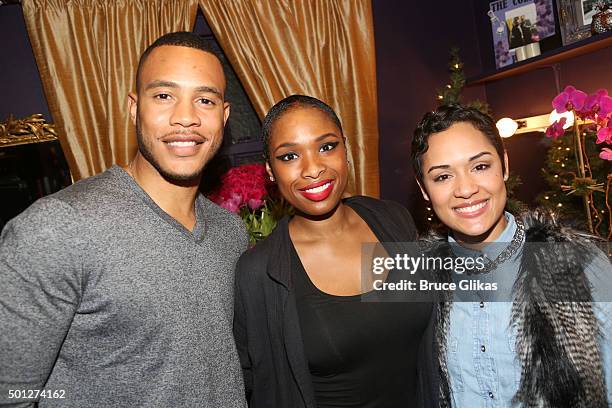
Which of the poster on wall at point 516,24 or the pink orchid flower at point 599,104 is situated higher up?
the poster on wall at point 516,24

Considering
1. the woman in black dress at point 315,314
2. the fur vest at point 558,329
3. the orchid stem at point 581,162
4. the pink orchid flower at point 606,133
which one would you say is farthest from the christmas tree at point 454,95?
the fur vest at point 558,329

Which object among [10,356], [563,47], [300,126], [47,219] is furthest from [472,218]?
[563,47]

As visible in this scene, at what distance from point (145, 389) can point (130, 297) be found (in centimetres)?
27

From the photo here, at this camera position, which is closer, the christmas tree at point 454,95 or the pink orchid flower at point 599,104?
the pink orchid flower at point 599,104

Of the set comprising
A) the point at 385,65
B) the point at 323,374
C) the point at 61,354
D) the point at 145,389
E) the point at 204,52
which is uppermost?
the point at 385,65

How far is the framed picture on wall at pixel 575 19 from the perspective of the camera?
9.74ft

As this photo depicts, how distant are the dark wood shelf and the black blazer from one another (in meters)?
2.17

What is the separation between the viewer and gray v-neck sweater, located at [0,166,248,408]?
1265mm

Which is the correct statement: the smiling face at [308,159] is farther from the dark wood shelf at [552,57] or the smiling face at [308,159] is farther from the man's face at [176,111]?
the dark wood shelf at [552,57]

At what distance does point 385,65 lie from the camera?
3.83 m

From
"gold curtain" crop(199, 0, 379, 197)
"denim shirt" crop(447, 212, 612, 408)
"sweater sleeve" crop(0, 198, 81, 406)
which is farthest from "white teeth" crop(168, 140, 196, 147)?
"gold curtain" crop(199, 0, 379, 197)

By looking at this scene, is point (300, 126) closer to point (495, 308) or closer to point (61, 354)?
point (495, 308)

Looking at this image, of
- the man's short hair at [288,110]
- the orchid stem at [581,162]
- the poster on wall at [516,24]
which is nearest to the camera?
the man's short hair at [288,110]

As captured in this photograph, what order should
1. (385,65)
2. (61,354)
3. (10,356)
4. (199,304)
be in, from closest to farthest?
(10,356), (61,354), (199,304), (385,65)
